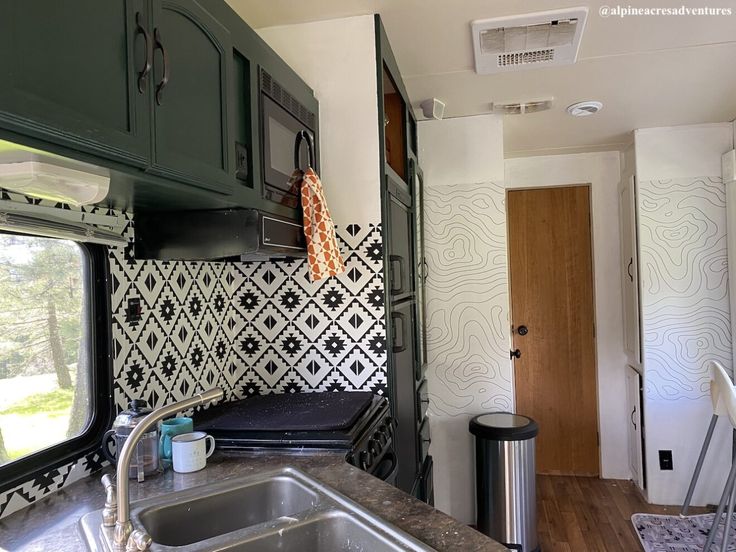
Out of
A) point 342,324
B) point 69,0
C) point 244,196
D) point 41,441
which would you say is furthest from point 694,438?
point 69,0

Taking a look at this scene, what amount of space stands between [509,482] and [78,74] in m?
2.66

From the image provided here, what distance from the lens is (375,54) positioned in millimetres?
1974

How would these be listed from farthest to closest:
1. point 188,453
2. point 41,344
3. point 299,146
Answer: point 299,146 → point 188,453 → point 41,344

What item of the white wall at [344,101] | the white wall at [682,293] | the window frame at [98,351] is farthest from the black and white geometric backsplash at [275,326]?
the white wall at [682,293]

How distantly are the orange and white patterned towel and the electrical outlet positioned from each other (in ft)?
8.99

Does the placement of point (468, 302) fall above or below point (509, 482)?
above

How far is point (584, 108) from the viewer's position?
2.90 m

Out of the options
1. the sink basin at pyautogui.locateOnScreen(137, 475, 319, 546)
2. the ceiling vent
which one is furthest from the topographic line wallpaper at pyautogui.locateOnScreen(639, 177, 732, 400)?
the sink basin at pyautogui.locateOnScreen(137, 475, 319, 546)

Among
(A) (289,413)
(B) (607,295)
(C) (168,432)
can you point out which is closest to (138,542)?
(C) (168,432)

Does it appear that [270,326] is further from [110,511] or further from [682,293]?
[682,293]

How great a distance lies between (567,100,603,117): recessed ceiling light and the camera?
284 centimetres

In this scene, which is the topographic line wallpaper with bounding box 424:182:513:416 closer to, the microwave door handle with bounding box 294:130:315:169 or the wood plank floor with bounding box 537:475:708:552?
the wood plank floor with bounding box 537:475:708:552

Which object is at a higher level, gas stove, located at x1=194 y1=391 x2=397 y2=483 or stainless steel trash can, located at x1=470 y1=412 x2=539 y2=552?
gas stove, located at x1=194 y1=391 x2=397 y2=483

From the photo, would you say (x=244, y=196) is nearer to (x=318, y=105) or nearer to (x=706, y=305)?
(x=318, y=105)
